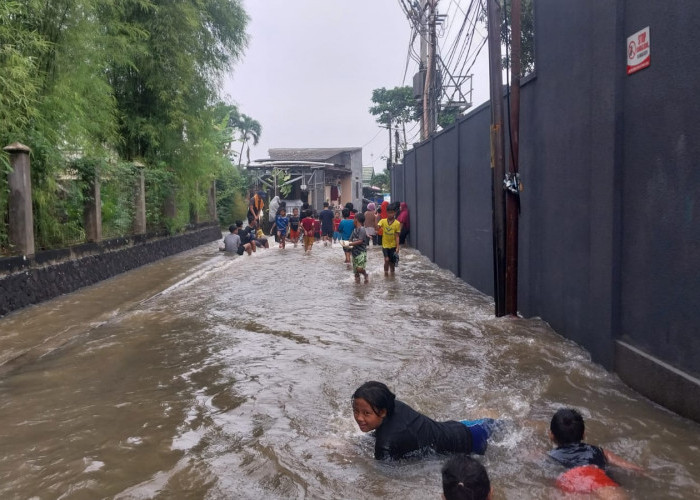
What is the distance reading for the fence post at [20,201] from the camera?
9.91m

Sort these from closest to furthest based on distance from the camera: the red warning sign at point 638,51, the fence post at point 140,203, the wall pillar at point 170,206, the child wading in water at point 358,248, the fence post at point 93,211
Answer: the red warning sign at point 638,51, the child wading in water at point 358,248, the fence post at point 93,211, the fence post at point 140,203, the wall pillar at point 170,206

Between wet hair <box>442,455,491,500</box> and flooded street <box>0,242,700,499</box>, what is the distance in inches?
36.0

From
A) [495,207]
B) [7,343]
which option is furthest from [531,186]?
[7,343]

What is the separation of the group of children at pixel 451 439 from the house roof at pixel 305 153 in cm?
4431

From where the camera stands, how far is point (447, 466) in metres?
2.99

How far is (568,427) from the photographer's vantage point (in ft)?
12.8

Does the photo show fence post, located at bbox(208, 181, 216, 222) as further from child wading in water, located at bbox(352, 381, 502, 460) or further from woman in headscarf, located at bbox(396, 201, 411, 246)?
child wading in water, located at bbox(352, 381, 502, 460)

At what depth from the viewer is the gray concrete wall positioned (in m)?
4.71

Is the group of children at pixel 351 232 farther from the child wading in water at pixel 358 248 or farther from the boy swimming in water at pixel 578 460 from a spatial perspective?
the boy swimming in water at pixel 578 460

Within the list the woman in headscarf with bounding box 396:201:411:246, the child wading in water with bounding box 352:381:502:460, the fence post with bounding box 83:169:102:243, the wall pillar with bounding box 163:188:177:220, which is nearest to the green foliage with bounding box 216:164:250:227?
the wall pillar with bounding box 163:188:177:220

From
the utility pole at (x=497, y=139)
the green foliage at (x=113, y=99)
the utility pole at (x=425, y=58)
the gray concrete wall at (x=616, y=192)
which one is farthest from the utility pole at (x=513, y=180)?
the utility pole at (x=425, y=58)

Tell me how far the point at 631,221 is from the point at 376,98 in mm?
39944

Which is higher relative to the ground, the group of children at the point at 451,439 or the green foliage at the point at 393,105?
the green foliage at the point at 393,105

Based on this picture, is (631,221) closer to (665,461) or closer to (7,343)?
(665,461)
